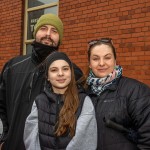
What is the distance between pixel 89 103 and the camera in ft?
7.49

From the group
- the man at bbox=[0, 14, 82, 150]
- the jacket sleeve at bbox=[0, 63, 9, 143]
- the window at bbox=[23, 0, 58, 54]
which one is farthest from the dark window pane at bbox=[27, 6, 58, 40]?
the jacket sleeve at bbox=[0, 63, 9, 143]

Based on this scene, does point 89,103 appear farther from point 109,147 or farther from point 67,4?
point 67,4

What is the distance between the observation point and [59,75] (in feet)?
8.09

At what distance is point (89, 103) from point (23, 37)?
441cm

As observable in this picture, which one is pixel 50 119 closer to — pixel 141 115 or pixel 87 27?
pixel 141 115

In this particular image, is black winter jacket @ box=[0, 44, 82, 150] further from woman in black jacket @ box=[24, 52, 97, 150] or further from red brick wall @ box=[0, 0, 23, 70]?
red brick wall @ box=[0, 0, 23, 70]

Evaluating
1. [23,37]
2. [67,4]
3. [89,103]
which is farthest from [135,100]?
[23,37]

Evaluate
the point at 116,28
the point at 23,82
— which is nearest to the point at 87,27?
the point at 116,28

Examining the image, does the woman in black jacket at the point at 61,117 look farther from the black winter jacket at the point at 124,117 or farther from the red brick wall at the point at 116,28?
the red brick wall at the point at 116,28

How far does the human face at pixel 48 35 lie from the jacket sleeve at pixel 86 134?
971 mm

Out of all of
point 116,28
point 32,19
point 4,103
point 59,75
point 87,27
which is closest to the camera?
point 59,75

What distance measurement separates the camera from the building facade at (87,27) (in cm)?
415

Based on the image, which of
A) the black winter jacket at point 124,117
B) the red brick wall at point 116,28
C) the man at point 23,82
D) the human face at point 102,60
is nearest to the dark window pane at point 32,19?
the red brick wall at point 116,28

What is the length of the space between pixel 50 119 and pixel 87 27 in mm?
2809
